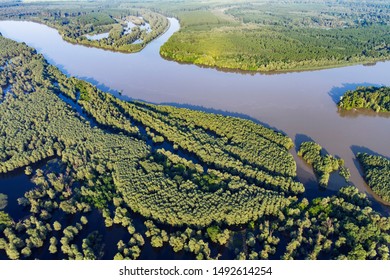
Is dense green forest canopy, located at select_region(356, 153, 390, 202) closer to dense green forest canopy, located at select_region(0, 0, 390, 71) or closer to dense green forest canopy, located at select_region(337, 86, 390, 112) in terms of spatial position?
dense green forest canopy, located at select_region(337, 86, 390, 112)

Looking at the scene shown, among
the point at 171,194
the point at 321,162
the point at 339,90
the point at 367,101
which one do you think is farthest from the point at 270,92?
the point at 171,194

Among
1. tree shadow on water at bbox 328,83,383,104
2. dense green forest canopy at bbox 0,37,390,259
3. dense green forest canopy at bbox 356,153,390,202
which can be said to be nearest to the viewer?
dense green forest canopy at bbox 0,37,390,259

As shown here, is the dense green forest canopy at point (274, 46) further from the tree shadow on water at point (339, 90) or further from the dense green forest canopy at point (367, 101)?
the dense green forest canopy at point (367, 101)

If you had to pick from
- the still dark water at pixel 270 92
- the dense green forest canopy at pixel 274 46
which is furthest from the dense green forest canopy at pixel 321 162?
the dense green forest canopy at pixel 274 46

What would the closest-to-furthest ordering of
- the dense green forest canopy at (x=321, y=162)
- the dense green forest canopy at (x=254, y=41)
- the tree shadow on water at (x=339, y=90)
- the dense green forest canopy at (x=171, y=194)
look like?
the dense green forest canopy at (x=171, y=194) < the dense green forest canopy at (x=321, y=162) < the tree shadow on water at (x=339, y=90) < the dense green forest canopy at (x=254, y=41)

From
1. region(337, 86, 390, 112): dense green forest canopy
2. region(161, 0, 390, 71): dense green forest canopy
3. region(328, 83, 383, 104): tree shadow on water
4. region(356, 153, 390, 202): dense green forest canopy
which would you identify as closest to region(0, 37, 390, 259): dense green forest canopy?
region(356, 153, 390, 202): dense green forest canopy

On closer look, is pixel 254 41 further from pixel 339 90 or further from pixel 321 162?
pixel 321 162

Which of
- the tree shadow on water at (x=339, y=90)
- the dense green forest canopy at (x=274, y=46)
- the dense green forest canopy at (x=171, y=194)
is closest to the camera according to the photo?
the dense green forest canopy at (x=171, y=194)
